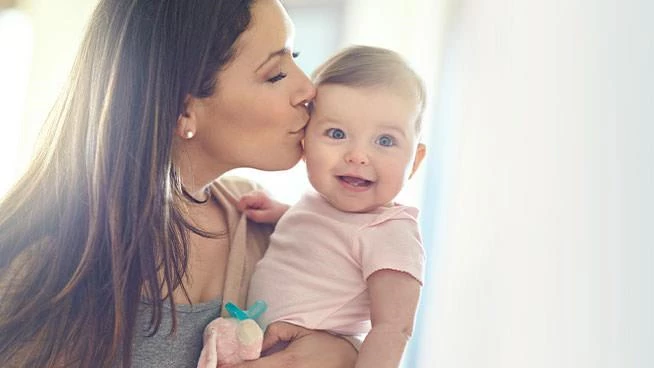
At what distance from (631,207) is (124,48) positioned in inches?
30.5

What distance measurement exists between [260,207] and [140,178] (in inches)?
12.0

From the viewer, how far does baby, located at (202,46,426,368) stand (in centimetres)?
142

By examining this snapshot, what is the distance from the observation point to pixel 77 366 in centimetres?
133

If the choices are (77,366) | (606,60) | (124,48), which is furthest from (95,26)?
(606,60)

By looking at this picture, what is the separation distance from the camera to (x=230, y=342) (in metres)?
1.41

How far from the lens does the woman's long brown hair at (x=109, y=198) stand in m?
1.34

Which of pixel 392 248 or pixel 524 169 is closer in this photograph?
pixel 392 248

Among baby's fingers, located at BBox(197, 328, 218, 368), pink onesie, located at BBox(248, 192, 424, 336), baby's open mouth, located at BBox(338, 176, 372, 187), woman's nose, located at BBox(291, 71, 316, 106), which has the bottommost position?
baby's fingers, located at BBox(197, 328, 218, 368)

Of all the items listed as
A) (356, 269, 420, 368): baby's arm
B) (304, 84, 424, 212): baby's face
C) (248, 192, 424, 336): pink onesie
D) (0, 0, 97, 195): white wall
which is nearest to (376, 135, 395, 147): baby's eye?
(304, 84, 424, 212): baby's face

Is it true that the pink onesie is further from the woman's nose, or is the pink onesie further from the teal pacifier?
the woman's nose

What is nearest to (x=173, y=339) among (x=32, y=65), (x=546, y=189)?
(x=546, y=189)

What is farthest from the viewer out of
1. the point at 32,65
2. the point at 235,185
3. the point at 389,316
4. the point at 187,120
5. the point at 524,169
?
the point at 32,65

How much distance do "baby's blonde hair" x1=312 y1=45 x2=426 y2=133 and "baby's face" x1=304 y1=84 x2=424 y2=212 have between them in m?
0.01

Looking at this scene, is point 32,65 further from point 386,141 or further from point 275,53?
point 386,141
